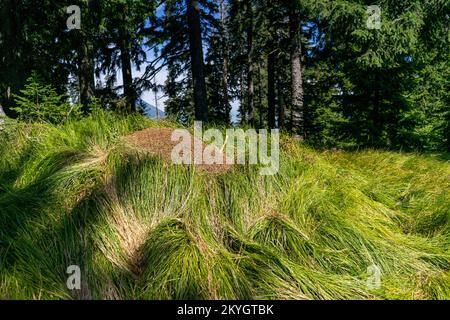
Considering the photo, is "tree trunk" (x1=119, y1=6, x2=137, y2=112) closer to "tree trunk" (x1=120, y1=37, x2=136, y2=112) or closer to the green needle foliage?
"tree trunk" (x1=120, y1=37, x2=136, y2=112)

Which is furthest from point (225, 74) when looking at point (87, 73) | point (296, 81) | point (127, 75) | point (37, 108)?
point (37, 108)

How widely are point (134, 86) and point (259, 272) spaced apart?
766 cm

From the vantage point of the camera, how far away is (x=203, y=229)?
2914mm

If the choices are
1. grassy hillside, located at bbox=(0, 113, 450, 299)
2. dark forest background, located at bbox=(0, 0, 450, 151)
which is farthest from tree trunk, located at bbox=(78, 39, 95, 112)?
grassy hillside, located at bbox=(0, 113, 450, 299)

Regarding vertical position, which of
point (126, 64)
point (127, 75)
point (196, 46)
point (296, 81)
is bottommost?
point (296, 81)

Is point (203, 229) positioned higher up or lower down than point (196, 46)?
lower down

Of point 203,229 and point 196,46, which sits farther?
point 196,46

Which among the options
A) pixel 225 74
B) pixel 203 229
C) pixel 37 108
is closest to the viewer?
pixel 203 229

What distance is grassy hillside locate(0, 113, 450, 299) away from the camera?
7.88 ft

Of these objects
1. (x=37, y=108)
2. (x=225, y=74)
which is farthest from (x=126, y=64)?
(x=225, y=74)

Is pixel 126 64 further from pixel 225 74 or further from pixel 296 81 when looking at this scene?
pixel 225 74

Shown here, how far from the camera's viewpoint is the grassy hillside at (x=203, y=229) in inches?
94.6

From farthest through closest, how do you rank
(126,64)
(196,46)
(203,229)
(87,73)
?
(126,64) → (87,73) → (196,46) → (203,229)
